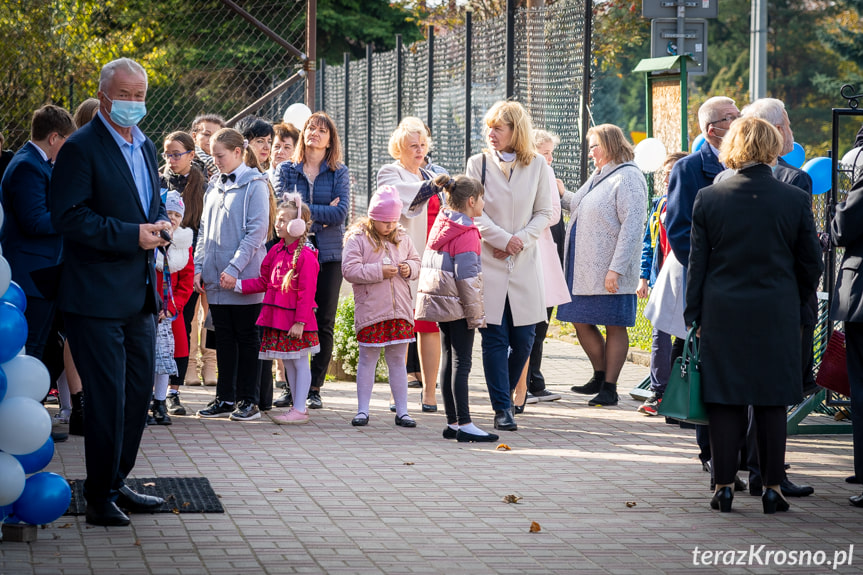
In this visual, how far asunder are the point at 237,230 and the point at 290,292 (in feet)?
2.25

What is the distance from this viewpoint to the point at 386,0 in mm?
36500

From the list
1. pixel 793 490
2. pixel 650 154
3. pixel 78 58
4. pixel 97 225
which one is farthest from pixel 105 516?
pixel 78 58

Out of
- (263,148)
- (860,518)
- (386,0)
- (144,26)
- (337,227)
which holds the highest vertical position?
(386,0)

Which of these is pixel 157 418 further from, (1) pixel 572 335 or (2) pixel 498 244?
(1) pixel 572 335

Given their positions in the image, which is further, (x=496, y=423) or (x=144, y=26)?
(x=144, y=26)

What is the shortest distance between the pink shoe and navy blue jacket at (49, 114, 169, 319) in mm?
2852

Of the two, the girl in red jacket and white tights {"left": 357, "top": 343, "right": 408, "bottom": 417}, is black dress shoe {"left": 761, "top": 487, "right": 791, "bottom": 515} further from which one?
the girl in red jacket

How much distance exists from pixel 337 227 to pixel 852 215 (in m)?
4.05

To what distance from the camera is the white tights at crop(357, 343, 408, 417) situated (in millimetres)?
8289

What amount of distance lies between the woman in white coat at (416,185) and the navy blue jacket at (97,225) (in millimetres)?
3390

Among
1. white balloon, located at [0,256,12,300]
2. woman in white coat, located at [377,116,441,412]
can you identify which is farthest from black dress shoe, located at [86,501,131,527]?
woman in white coat, located at [377,116,441,412]

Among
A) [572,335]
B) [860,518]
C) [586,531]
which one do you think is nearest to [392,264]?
[586,531]

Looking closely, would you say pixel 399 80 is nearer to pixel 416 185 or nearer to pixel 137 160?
pixel 416 185

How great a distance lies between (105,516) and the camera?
5.46 meters
